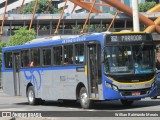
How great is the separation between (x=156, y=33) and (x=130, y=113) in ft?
239

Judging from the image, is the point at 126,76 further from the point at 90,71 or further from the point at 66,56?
the point at 66,56

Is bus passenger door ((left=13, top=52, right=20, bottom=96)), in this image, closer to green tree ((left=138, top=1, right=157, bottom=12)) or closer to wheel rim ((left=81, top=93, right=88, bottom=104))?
wheel rim ((left=81, top=93, right=88, bottom=104))

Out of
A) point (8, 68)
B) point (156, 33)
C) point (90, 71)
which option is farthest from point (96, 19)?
point (90, 71)

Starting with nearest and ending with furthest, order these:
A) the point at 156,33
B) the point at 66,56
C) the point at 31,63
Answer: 1. the point at 66,56
2. the point at 31,63
3. the point at 156,33

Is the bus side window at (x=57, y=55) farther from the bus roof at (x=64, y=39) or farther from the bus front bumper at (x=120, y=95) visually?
the bus front bumper at (x=120, y=95)

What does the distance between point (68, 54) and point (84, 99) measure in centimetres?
206

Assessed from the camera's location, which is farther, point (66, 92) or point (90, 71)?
point (66, 92)

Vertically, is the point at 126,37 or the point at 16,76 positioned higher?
the point at 126,37

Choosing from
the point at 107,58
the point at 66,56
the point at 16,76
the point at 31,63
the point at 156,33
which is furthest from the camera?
the point at 156,33

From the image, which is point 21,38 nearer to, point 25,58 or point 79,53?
point 25,58

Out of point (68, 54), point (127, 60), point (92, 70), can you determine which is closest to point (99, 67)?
point (92, 70)

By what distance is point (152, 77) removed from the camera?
63.3 ft

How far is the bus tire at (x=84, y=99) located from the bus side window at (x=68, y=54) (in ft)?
4.41

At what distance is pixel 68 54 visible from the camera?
68.7ft
